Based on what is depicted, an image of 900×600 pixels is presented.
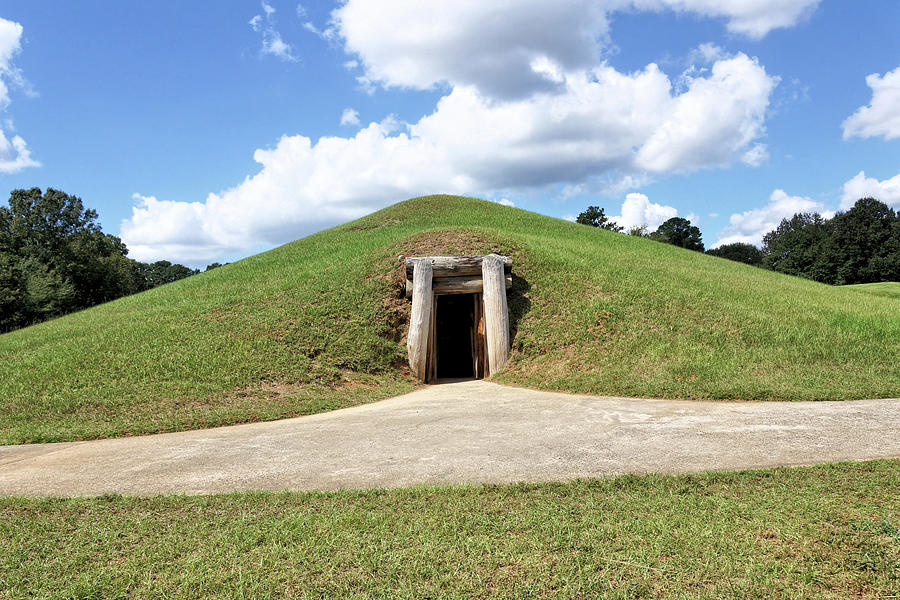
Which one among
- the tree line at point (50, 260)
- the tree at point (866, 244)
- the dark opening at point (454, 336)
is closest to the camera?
the dark opening at point (454, 336)

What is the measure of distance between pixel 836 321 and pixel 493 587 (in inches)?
477

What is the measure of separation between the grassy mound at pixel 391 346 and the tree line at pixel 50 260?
25.2 m

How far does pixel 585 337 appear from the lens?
11602mm

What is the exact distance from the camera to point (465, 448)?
580 cm

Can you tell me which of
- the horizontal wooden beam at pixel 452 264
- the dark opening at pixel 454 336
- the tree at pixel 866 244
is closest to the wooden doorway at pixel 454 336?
the dark opening at pixel 454 336

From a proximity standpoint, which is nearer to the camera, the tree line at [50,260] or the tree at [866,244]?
the tree line at [50,260]

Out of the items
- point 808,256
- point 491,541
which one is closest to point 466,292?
point 491,541

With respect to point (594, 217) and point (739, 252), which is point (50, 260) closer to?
point (594, 217)

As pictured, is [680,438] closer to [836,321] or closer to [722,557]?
[722,557]

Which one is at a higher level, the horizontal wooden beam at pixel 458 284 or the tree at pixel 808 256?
the tree at pixel 808 256

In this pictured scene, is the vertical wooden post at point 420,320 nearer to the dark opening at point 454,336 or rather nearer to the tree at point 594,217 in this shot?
the dark opening at point 454,336

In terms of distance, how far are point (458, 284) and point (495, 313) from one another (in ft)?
4.50

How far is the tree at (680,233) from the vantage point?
73.2m

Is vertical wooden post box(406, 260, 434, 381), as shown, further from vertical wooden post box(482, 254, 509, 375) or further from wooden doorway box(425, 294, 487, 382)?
wooden doorway box(425, 294, 487, 382)
